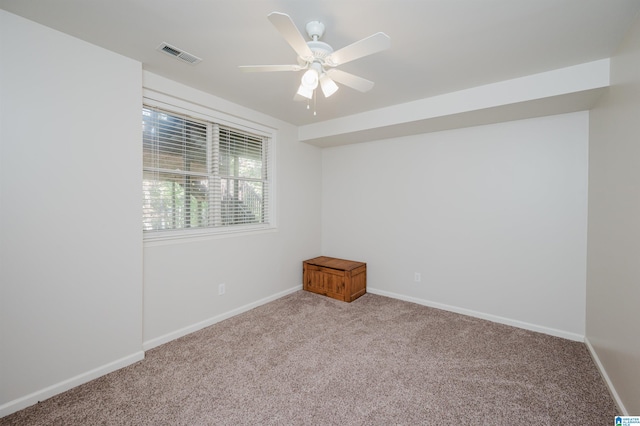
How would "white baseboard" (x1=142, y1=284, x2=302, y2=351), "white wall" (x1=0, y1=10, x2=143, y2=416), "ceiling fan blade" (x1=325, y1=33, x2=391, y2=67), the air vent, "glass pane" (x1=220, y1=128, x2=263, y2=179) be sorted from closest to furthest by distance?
"ceiling fan blade" (x1=325, y1=33, x2=391, y2=67) < "white wall" (x1=0, y1=10, x2=143, y2=416) < the air vent < "white baseboard" (x1=142, y1=284, x2=302, y2=351) < "glass pane" (x1=220, y1=128, x2=263, y2=179)

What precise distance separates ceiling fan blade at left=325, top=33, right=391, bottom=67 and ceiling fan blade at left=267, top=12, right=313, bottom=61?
0.49ft

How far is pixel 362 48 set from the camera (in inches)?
58.3

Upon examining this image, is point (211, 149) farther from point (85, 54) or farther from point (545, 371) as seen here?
point (545, 371)

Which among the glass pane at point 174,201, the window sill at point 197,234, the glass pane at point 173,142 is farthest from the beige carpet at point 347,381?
the glass pane at point 173,142

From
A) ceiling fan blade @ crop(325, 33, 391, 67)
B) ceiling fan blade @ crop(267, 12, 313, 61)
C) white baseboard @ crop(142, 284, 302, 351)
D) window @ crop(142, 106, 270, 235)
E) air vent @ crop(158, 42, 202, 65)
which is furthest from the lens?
window @ crop(142, 106, 270, 235)

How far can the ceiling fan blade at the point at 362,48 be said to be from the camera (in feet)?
4.50

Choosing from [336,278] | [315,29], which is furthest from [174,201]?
[336,278]

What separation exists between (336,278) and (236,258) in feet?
4.33

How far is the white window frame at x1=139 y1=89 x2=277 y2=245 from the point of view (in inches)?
99.4

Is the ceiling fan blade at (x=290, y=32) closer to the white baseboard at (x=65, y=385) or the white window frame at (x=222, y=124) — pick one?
the white window frame at (x=222, y=124)

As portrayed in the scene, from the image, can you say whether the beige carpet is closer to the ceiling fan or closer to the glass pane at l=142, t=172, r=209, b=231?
the glass pane at l=142, t=172, r=209, b=231

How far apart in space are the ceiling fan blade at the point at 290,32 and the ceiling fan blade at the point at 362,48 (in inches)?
5.9

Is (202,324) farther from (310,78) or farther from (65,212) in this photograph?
(310,78)

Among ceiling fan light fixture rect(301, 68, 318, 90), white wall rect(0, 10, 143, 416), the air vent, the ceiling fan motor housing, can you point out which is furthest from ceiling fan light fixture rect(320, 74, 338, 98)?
white wall rect(0, 10, 143, 416)
